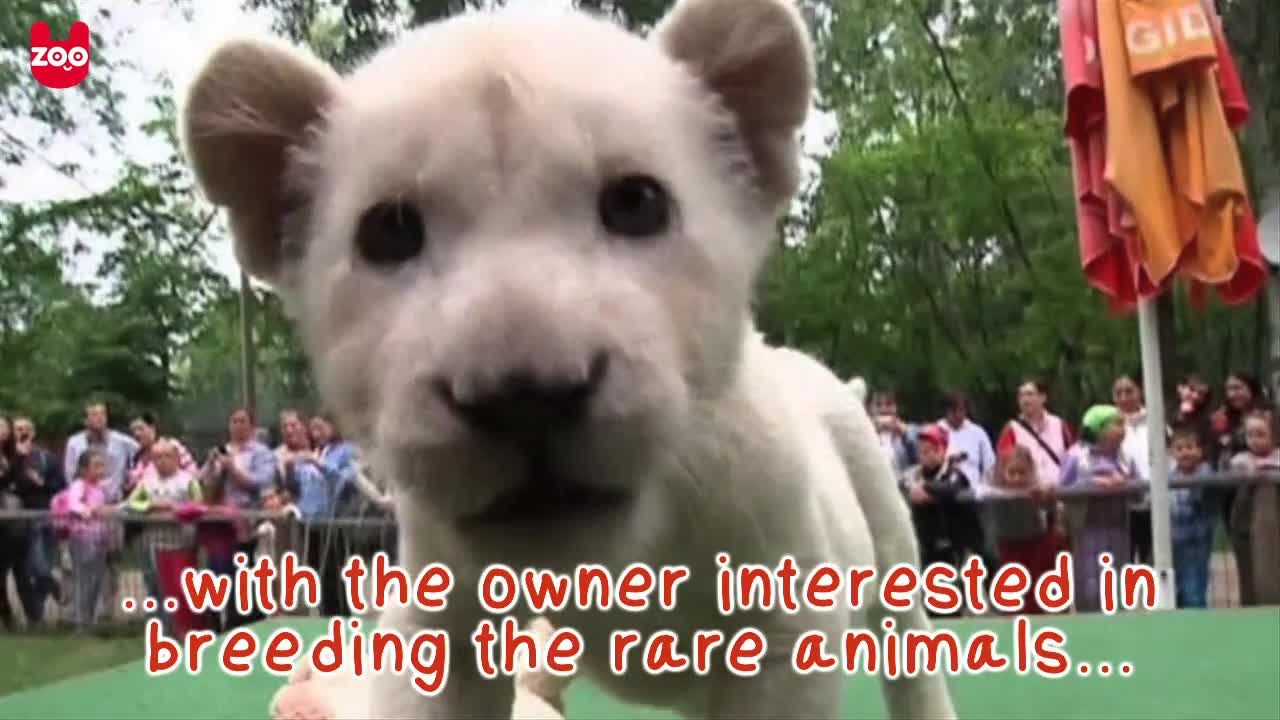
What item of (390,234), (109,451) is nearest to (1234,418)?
(109,451)

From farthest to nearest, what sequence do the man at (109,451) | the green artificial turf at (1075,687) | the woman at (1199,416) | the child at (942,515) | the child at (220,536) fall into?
the man at (109,451) → the woman at (1199,416) → the child at (220,536) → the child at (942,515) → the green artificial turf at (1075,687)

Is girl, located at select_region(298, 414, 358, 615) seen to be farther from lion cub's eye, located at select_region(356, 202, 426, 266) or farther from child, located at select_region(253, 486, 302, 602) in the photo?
lion cub's eye, located at select_region(356, 202, 426, 266)

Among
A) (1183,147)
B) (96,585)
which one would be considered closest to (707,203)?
(1183,147)

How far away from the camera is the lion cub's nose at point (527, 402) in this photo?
3.50 feet

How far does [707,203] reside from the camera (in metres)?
1.31

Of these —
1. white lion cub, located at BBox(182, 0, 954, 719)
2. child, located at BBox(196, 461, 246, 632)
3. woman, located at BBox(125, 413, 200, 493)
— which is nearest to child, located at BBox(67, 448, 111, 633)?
woman, located at BBox(125, 413, 200, 493)

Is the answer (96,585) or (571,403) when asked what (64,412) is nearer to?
(96,585)

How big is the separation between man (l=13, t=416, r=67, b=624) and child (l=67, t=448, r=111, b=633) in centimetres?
14

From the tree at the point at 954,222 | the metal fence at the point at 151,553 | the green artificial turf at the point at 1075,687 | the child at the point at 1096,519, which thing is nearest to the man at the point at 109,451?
the metal fence at the point at 151,553

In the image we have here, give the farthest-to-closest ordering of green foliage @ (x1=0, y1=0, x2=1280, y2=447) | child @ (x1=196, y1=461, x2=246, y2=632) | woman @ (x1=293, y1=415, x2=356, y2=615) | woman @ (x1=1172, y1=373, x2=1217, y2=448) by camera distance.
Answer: green foliage @ (x1=0, y1=0, x2=1280, y2=447)
woman @ (x1=1172, y1=373, x2=1217, y2=448)
child @ (x1=196, y1=461, x2=246, y2=632)
woman @ (x1=293, y1=415, x2=356, y2=615)

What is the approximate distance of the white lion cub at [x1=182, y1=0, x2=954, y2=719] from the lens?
112 cm

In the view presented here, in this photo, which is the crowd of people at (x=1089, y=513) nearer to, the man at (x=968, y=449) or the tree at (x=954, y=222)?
the man at (x=968, y=449)

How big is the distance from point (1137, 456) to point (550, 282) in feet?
18.9

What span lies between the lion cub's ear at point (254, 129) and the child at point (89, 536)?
21.0ft
